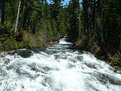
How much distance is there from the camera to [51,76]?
18938mm

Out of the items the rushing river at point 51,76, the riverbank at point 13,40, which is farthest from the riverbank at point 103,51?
the riverbank at point 13,40

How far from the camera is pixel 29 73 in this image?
18.9 m

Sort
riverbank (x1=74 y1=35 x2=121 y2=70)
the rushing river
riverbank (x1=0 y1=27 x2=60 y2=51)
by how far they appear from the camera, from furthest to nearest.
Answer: riverbank (x1=0 y1=27 x2=60 y2=51), riverbank (x1=74 y1=35 x2=121 y2=70), the rushing river

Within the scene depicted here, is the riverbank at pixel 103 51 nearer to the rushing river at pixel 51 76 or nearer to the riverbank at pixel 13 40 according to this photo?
the rushing river at pixel 51 76

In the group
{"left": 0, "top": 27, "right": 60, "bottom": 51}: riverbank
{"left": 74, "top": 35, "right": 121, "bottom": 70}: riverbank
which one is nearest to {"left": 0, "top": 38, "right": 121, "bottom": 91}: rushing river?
{"left": 74, "top": 35, "right": 121, "bottom": 70}: riverbank

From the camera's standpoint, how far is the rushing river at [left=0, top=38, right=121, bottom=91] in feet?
57.4

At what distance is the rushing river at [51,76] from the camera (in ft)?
57.4

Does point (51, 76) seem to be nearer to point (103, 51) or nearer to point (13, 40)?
point (13, 40)

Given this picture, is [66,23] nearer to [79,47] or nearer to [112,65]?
[79,47]

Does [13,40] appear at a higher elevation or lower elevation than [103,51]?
higher

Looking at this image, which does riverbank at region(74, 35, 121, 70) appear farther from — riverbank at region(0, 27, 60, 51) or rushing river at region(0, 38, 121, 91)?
riverbank at region(0, 27, 60, 51)

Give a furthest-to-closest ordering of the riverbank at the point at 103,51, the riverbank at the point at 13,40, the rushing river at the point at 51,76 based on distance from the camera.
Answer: the riverbank at the point at 13,40 < the riverbank at the point at 103,51 < the rushing river at the point at 51,76

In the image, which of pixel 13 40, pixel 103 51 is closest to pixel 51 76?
pixel 13 40

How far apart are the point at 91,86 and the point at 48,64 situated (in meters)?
4.24
